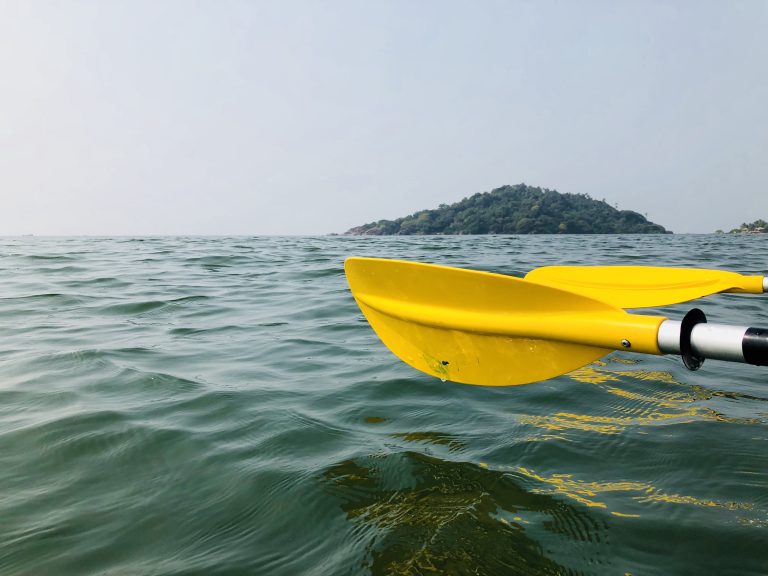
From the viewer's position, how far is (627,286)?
3775 mm

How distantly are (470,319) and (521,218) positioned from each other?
106 meters

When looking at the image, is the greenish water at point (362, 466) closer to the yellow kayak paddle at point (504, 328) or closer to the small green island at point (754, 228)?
the yellow kayak paddle at point (504, 328)

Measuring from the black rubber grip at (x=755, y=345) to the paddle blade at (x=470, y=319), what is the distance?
0.43 m

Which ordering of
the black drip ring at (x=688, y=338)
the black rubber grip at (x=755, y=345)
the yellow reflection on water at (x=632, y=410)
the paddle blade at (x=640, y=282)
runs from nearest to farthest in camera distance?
1. the black rubber grip at (x=755, y=345)
2. the black drip ring at (x=688, y=338)
3. the yellow reflection on water at (x=632, y=410)
4. the paddle blade at (x=640, y=282)

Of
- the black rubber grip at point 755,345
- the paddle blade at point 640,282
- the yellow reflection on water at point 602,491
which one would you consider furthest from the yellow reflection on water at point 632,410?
the black rubber grip at point 755,345

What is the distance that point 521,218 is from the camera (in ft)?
341

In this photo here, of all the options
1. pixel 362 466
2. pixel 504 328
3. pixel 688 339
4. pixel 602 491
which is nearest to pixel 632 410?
pixel 602 491

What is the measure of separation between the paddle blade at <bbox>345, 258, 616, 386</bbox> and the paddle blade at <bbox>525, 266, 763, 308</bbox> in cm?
125

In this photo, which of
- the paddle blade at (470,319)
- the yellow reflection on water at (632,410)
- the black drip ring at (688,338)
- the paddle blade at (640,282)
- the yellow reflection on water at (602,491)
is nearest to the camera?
the black drip ring at (688,338)

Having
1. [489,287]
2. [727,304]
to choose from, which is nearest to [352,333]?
[489,287]

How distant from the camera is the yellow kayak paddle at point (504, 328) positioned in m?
1.58

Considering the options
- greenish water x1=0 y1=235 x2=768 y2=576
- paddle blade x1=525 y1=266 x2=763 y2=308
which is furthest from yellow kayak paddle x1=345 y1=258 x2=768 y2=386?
paddle blade x1=525 y1=266 x2=763 y2=308

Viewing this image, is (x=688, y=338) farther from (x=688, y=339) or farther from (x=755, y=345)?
(x=755, y=345)

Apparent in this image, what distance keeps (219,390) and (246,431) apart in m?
0.66
